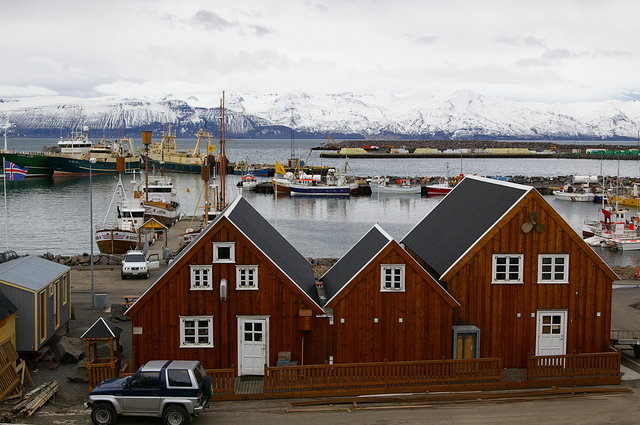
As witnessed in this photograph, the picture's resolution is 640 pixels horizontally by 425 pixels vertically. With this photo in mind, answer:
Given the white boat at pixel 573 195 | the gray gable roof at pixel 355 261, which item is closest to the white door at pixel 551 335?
the gray gable roof at pixel 355 261

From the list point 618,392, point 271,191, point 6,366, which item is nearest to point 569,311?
point 618,392

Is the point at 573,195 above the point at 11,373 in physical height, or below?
above

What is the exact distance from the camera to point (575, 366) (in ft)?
62.7

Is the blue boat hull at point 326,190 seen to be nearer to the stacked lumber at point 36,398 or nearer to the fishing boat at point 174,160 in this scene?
the fishing boat at point 174,160

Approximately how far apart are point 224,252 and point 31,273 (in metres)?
7.34

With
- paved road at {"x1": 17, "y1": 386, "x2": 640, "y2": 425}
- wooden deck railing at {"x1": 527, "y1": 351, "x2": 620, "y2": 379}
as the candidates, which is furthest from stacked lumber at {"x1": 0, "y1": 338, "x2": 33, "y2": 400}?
wooden deck railing at {"x1": 527, "y1": 351, "x2": 620, "y2": 379}

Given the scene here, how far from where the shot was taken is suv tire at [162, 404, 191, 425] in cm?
1572

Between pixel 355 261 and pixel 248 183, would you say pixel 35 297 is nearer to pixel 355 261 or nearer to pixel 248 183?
pixel 355 261

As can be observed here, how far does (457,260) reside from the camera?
66.9ft

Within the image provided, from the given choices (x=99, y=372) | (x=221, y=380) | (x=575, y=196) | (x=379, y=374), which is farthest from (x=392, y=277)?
(x=575, y=196)

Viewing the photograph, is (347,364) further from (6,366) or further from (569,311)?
(6,366)

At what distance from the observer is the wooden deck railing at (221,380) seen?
17.8 meters

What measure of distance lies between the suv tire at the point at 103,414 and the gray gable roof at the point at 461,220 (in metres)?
10.1

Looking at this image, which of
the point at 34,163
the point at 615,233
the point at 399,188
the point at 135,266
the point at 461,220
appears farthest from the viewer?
the point at 34,163
